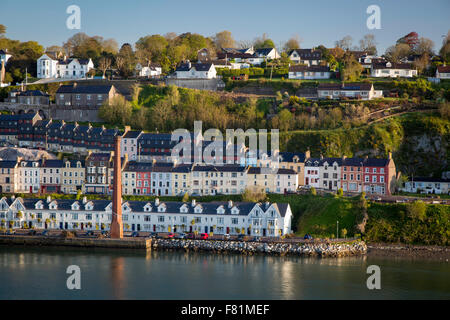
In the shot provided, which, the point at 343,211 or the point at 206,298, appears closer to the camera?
the point at 206,298

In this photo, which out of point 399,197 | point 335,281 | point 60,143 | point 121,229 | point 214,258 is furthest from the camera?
point 60,143

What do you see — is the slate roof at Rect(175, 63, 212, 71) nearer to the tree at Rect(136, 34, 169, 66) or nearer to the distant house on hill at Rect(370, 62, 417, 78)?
the tree at Rect(136, 34, 169, 66)

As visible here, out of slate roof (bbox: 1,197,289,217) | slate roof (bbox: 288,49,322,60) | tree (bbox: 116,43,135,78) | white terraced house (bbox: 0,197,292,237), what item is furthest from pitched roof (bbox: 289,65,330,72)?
white terraced house (bbox: 0,197,292,237)

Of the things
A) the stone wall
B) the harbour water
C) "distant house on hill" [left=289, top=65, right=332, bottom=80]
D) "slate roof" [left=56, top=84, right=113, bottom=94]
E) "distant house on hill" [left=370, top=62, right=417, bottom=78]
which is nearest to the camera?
the harbour water

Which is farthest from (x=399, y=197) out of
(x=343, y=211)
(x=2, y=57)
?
(x=2, y=57)

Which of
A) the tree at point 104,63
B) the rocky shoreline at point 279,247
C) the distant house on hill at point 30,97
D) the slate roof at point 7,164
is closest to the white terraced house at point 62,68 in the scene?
the tree at point 104,63
